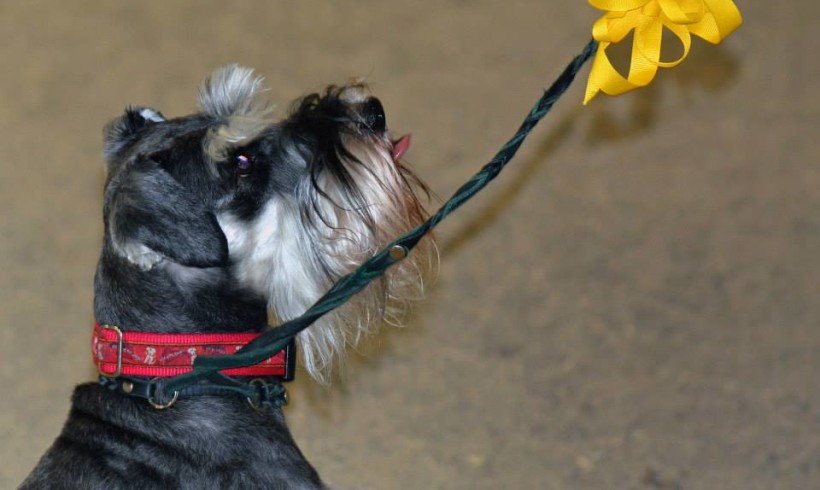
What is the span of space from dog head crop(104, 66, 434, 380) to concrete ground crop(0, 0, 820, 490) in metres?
1.18

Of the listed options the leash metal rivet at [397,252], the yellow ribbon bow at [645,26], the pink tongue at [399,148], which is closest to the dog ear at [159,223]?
the leash metal rivet at [397,252]

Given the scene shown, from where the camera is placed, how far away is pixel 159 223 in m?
2.25

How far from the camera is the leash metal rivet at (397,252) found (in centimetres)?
227

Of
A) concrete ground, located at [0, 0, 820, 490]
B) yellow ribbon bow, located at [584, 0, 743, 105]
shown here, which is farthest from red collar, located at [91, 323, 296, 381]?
concrete ground, located at [0, 0, 820, 490]

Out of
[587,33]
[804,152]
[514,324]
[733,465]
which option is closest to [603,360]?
[514,324]

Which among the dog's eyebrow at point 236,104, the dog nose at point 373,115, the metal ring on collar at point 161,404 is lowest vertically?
the metal ring on collar at point 161,404

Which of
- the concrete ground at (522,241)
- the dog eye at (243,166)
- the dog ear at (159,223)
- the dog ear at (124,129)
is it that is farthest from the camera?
Result: the concrete ground at (522,241)

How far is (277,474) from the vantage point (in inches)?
94.3

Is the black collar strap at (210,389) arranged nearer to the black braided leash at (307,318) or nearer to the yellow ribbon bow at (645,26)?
the black braided leash at (307,318)

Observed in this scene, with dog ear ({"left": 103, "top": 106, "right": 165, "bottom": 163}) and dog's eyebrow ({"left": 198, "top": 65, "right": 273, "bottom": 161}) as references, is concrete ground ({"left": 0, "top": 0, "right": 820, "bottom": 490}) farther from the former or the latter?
dog's eyebrow ({"left": 198, "top": 65, "right": 273, "bottom": 161})

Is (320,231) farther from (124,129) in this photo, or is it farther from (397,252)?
(124,129)

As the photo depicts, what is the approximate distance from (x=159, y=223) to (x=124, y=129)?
1.84 ft

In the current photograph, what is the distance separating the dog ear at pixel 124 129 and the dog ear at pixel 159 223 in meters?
0.34

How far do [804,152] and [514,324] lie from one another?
185 cm
